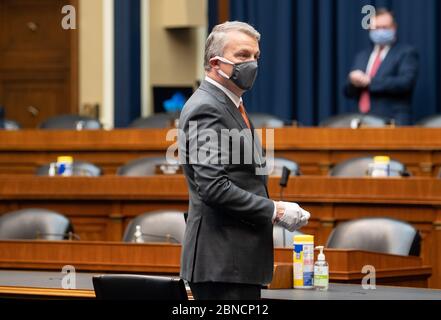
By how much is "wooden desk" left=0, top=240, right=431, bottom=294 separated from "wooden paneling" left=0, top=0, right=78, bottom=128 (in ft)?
21.5

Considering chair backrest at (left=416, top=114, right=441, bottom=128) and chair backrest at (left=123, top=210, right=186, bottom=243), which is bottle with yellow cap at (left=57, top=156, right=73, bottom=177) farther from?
chair backrest at (left=416, top=114, right=441, bottom=128)

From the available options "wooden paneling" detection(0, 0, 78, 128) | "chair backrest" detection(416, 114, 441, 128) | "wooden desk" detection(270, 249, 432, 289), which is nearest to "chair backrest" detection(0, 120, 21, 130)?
"wooden paneling" detection(0, 0, 78, 128)

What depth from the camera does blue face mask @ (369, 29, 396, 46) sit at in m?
9.38

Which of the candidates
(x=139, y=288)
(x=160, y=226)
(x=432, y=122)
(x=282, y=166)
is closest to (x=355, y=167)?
(x=282, y=166)

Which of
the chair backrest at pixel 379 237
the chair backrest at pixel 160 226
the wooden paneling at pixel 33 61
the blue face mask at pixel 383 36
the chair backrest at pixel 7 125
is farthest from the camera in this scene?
the wooden paneling at pixel 33 61

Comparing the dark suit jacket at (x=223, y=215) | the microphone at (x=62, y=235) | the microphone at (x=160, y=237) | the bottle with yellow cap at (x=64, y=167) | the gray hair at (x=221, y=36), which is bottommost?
the microphone at (x=62, y=235)

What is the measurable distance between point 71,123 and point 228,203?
613cm

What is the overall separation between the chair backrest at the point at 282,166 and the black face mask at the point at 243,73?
11.6 ft

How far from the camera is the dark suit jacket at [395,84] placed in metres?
9.27

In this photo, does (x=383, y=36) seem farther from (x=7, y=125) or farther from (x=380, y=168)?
(x=7, y=125)

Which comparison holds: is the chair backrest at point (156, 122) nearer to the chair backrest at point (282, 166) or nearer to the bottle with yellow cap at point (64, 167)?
the bottle with yellow cap at point (64, 167)

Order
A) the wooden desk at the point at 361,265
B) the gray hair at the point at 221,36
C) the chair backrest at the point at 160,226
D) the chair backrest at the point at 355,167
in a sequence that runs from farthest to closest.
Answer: the chair backrest at the point at 355,167
the chair backrest at the point at 160,226
the wooden desk at the point at 361,265
the gray hair at the point at 221,36

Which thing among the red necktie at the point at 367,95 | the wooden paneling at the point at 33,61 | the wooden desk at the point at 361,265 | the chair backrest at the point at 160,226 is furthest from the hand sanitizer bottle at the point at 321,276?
the wooden paneling at the point at 33,61

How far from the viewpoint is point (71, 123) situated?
9.60 meters
